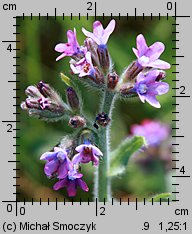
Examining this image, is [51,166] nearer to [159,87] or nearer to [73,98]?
[73,98]

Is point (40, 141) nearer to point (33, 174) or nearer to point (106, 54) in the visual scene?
point (33, 174)

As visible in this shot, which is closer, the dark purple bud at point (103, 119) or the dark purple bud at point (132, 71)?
the dark purple bud at point (103, 119)

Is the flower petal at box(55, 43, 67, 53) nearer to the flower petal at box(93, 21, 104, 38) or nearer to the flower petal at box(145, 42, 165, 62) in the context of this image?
the flower petal at box(93, 21, 104, 38)

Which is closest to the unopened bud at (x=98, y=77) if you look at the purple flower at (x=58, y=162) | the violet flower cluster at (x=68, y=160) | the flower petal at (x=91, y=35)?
the flower petal at (x=91, y=35)

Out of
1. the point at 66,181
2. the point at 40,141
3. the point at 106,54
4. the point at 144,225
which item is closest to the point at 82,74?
the point at 106,54

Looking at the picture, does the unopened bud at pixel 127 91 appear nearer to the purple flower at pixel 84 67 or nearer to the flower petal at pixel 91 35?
the purple flower at pixel 84 67

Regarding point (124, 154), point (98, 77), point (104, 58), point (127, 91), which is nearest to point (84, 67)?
point (98, 77)
